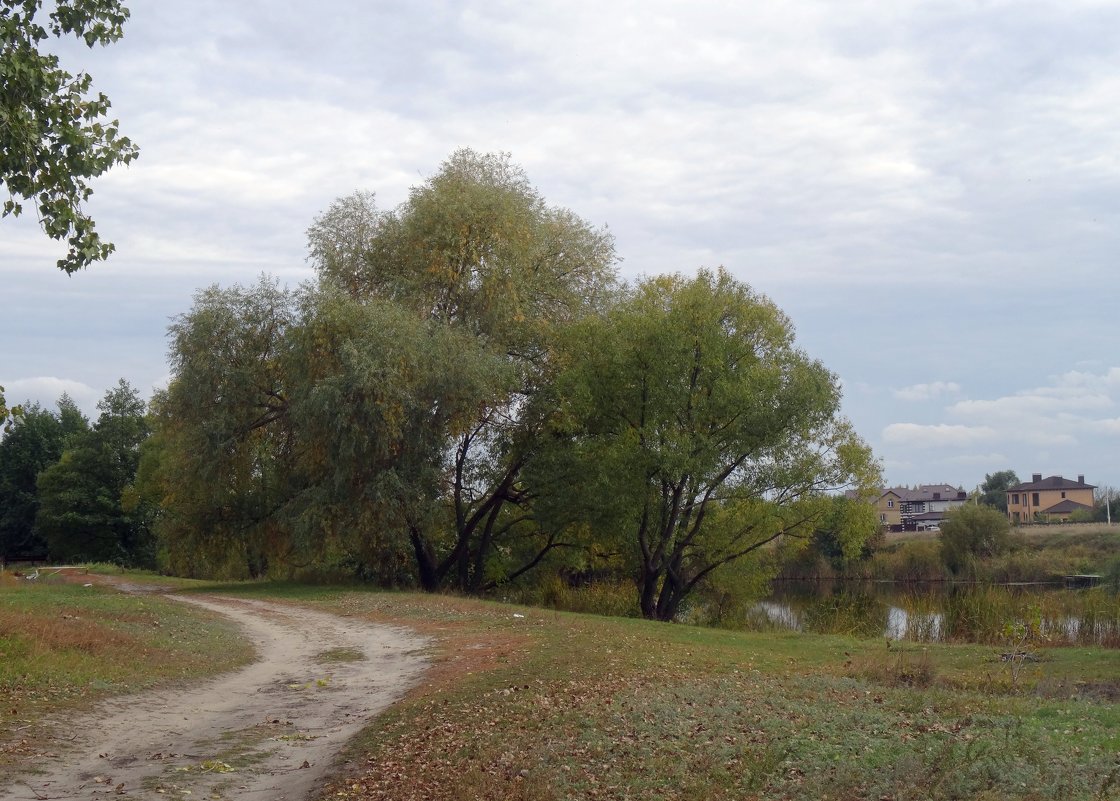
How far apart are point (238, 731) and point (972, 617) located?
2258 centimetres

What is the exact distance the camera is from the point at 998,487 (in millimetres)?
138625

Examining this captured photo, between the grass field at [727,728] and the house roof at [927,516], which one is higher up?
the house roof at [927,516]

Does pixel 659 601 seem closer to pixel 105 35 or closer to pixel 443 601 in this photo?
pixel 443 601

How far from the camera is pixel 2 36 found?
12.1m

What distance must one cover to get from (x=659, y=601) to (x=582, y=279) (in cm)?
1225

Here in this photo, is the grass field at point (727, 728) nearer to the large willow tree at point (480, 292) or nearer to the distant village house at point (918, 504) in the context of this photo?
the large willow tree at point (480, 292)

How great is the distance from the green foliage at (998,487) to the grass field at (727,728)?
386 ft

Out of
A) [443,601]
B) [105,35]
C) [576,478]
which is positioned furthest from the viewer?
[576,478]

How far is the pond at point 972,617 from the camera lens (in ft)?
82.2

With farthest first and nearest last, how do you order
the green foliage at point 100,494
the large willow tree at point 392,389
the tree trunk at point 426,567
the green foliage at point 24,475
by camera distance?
the green foliage at point 24,475 → the green foliage at point 100,494 → the tree trunk at point 426,567 → the large willow tree at point 392,389

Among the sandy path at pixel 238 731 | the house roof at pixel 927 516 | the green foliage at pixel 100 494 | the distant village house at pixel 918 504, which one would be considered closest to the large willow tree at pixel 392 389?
the sandy path at pixel 238 731

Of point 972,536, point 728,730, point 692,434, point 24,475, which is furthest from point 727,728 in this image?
point 24,475

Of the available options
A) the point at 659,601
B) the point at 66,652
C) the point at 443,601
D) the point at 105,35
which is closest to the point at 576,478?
the point at 659,601

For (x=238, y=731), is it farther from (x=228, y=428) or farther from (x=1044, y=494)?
(x=1044, y=494)
